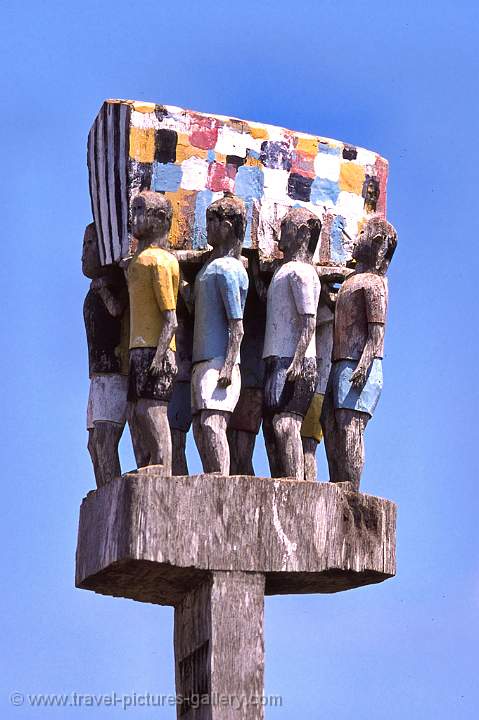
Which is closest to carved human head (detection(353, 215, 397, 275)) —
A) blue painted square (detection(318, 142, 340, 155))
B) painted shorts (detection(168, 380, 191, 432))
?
blue painted square (detection(318, 142, 340, 155))

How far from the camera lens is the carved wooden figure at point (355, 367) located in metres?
20.9

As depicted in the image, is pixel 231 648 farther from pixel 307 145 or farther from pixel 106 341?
pixel 307 145

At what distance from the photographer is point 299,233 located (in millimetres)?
20938

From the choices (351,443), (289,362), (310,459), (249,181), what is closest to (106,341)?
(289,362)

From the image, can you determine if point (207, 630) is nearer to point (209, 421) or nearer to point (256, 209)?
point (209, 421)

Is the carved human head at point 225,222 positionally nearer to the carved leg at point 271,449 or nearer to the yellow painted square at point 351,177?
the yellow painted square at point 351,177

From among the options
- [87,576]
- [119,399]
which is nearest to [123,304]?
[119,399]

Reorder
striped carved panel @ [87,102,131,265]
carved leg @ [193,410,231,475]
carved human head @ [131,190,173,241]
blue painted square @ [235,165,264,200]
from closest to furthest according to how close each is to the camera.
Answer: carved leg @ [193,410,231,475] < carved human head @ [131,190,173,241] < striped carved panel @ [87,102,131,265] < blue painted square @ [235,165,264,200]

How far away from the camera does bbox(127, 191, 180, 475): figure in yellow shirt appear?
67.3 ft

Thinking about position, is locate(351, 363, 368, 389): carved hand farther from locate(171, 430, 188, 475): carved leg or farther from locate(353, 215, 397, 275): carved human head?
locate(171, 430, 188, 475): carved leg

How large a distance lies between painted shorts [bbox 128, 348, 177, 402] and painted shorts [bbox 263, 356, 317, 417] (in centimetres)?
73

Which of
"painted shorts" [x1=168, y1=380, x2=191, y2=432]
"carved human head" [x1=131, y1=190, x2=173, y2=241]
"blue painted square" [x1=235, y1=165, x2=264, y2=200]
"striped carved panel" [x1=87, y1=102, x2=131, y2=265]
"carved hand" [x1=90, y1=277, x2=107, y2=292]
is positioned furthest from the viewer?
"carved hand" [x1=90, y1=277, x2=107, y2=292]

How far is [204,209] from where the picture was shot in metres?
21.0

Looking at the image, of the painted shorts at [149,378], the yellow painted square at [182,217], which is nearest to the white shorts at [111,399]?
the painted shorts at [149,378]
